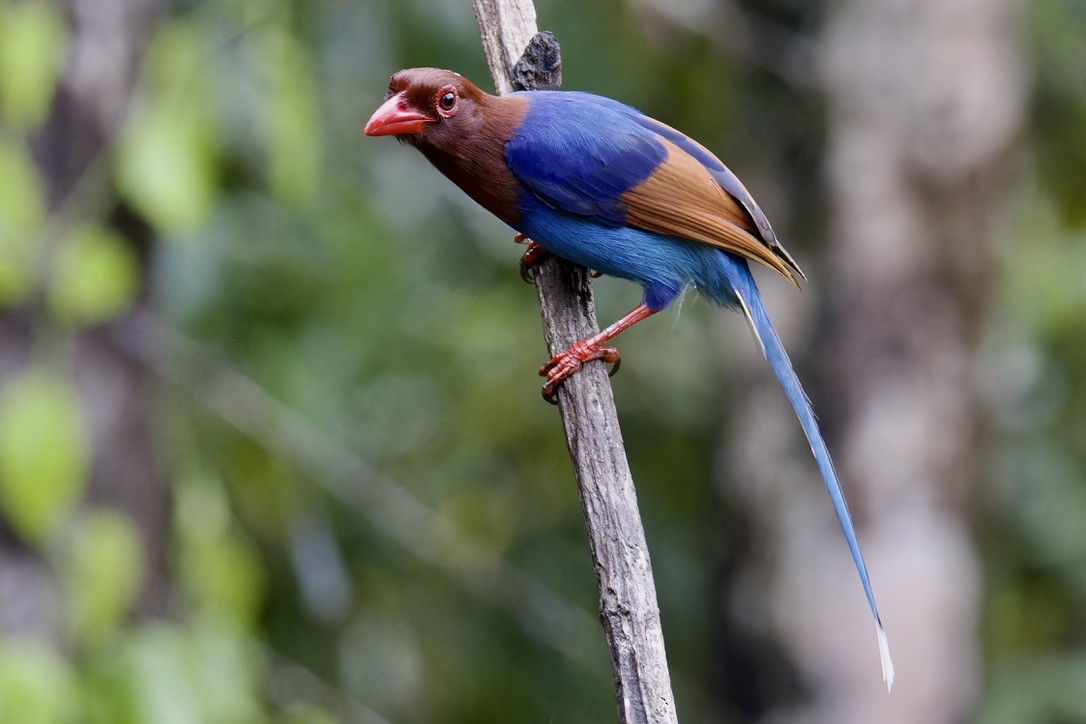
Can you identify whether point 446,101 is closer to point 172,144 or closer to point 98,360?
point 172,144

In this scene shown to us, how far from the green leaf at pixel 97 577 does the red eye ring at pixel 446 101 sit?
1.23 m

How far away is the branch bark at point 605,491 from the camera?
7.33ft

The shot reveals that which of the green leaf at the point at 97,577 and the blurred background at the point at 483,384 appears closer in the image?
the green leaf at the point at 97,577

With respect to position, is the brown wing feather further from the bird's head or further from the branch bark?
the bird's head

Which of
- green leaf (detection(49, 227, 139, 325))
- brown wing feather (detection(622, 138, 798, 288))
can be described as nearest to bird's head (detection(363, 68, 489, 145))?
brown wing feather (detection(622, 138, 798, 288))

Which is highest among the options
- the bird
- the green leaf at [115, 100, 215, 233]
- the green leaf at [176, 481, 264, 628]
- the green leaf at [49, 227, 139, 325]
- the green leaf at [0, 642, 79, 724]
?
the bird

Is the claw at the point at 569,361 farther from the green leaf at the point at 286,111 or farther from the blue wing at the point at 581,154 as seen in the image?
the green leaf at the point at 286,111

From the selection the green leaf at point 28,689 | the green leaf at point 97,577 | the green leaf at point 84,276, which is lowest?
the green leaf at point 28,689

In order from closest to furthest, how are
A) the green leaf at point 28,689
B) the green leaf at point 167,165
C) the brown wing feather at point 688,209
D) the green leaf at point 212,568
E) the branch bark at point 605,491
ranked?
the branch bark at point 605,491
the green leaf at point 28,689
the green leaf at point 167,165
the brown wing feather at point 688,209
the green leaf at point 212,568

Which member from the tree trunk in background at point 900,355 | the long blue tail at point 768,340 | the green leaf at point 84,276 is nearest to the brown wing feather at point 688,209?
the long blue tail at point 768,340

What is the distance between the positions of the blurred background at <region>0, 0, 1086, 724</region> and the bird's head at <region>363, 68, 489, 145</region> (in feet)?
1.58

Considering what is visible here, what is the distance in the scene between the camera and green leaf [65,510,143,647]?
9.35 feet

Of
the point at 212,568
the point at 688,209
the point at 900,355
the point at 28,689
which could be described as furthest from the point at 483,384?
the point at 28,689

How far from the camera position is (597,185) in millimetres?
2912
